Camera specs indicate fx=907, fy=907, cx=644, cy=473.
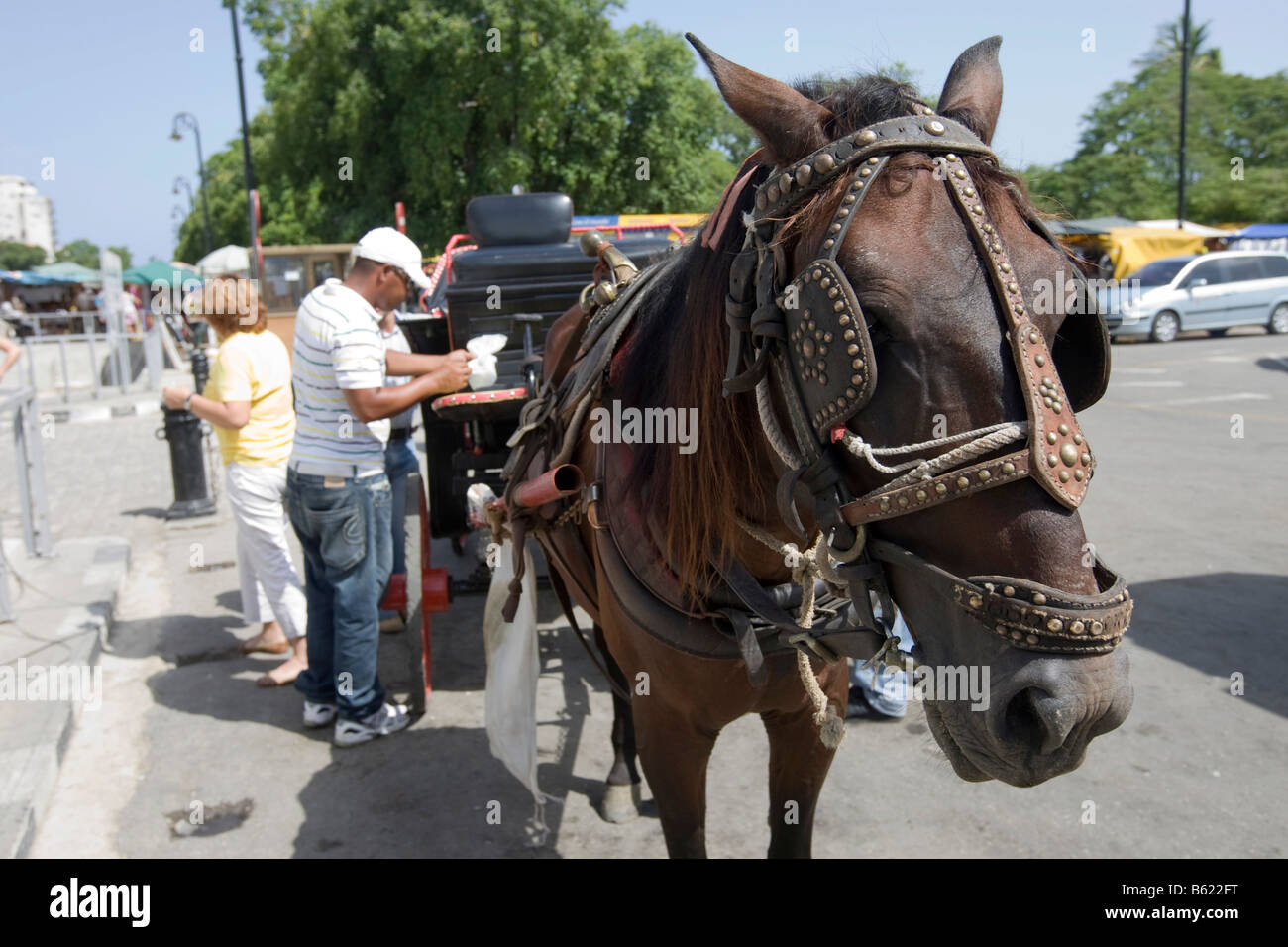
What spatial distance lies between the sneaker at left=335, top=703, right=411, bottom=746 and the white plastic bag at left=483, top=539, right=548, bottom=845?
1.12 m

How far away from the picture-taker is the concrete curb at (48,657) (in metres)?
3.56

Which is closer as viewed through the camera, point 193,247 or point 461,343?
point 461,343

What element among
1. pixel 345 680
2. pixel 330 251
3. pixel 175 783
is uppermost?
pixel 330 251

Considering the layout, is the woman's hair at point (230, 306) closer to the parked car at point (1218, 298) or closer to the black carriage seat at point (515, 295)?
the black carriage seat at point (515, 295)

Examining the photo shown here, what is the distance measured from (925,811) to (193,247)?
62.4m

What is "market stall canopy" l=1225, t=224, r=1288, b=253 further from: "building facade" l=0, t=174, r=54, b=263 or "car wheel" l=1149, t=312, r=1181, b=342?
Answer: "building facade" l=0, t=174, r=54, b=263

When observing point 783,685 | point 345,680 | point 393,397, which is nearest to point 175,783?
point 345,680

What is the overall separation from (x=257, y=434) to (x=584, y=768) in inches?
101

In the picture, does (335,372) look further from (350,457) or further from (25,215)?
(25,215)

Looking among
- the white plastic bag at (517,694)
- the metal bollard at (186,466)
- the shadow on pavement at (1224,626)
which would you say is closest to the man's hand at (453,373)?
the white plastic bag at (517,694)

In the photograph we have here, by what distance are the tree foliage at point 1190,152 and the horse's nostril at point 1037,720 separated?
115 ft

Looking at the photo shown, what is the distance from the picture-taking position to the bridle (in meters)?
1.28
